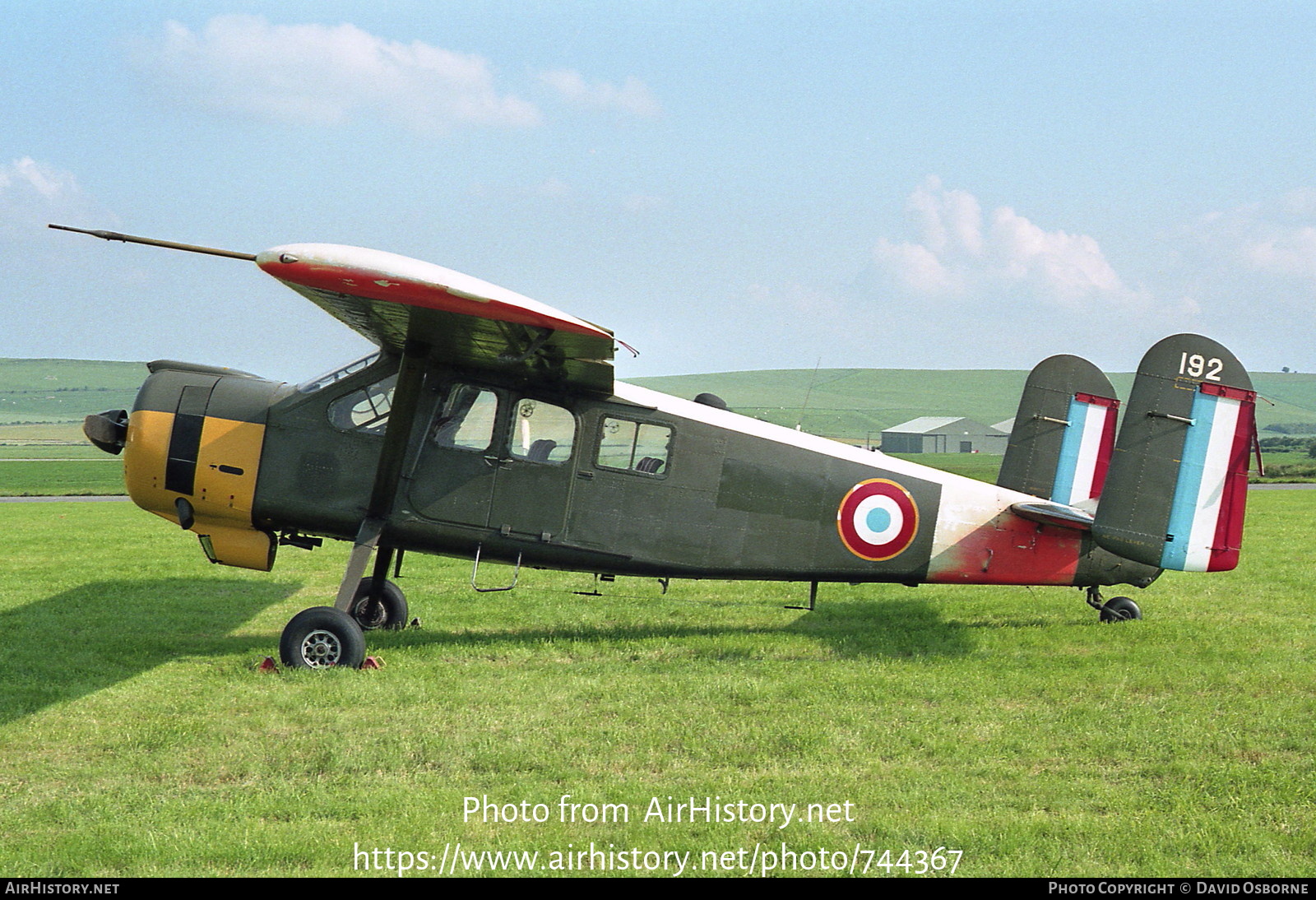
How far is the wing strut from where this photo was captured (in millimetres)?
8828

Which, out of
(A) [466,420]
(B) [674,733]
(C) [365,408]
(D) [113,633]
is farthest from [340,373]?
(B) [674,733]

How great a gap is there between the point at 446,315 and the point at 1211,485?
656 centimetres

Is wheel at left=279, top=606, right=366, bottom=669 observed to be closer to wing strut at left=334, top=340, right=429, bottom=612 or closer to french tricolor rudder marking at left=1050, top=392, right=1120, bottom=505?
wing strut at left=334, top=340, right=429, bottom=612

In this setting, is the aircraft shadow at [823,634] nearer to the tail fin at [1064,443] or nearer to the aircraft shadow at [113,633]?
the aircraft shadow at [113,633]

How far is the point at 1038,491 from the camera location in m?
11.2

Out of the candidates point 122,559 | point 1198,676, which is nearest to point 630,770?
point 1198,676

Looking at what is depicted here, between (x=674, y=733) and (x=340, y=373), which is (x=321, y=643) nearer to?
(x=340, y=373)

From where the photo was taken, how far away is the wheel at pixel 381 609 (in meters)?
10.4

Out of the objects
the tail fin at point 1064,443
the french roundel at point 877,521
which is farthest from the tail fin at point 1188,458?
the tail fin at point 1064,443

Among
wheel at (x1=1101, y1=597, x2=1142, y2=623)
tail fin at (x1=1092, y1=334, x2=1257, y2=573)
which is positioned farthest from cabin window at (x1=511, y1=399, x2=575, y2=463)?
wheel at (x1=1101, y1=597, x2=1142, y2=623)

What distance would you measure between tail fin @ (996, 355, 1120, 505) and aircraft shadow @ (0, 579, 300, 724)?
26.0 ft
